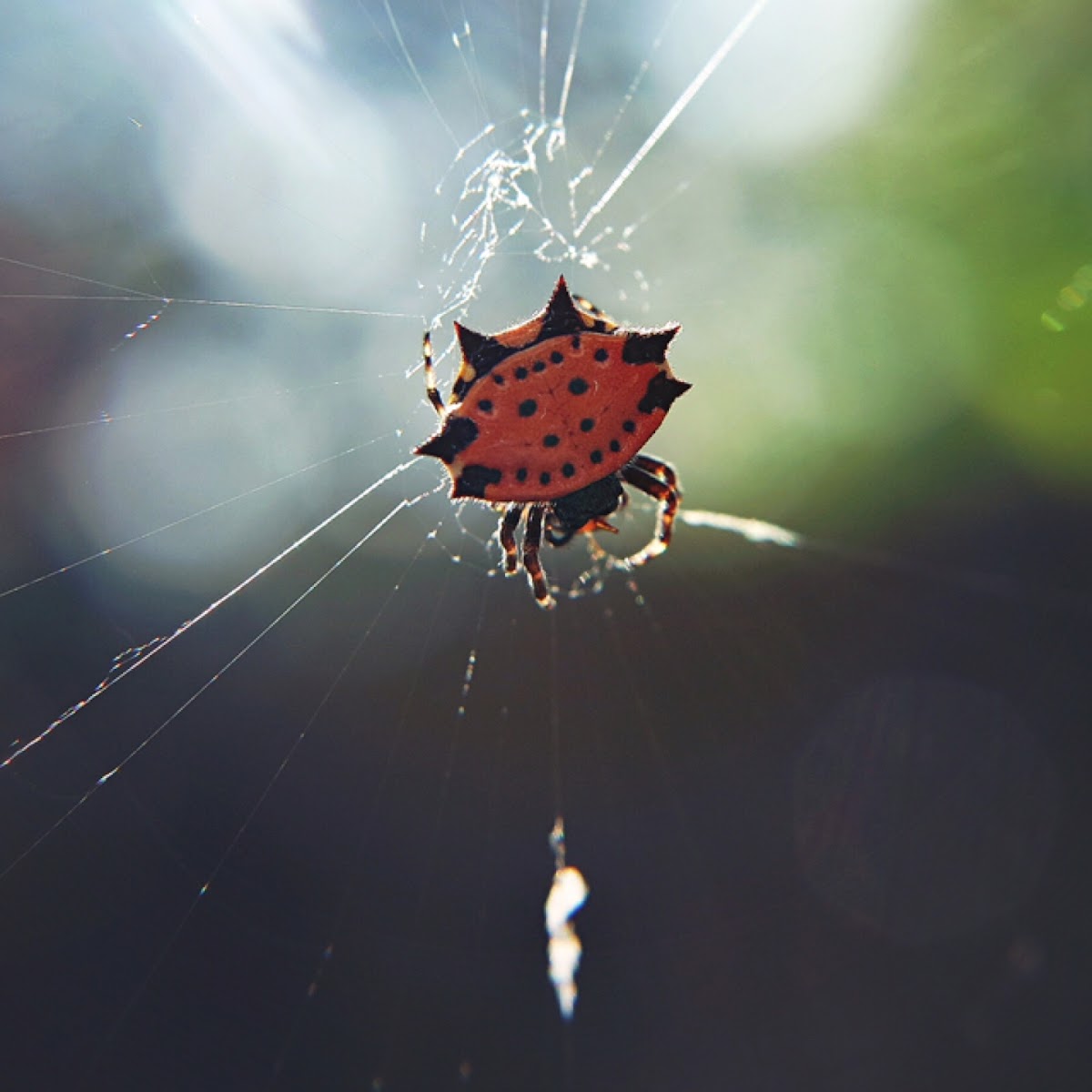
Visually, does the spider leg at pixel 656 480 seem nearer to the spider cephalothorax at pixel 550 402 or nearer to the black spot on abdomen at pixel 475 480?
the spider cephalothorax at pixel 550 402

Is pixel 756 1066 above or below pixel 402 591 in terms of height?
below

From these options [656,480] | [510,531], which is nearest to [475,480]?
[510,531]

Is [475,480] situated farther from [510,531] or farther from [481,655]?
[481,655]

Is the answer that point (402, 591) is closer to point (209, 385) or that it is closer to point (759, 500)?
point (209, 385)

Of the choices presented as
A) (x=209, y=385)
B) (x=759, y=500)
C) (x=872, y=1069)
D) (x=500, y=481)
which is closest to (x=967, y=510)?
(x=759, y=500)

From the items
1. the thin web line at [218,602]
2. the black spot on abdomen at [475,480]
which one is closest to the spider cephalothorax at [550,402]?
the black spot on abdomen at [475,480]

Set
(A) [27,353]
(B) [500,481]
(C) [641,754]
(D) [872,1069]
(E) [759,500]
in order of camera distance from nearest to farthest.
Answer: (B) [500,481]
(A) [27,353]
(D) [872,1069]
(C) [641,754]
(E) [759,500]

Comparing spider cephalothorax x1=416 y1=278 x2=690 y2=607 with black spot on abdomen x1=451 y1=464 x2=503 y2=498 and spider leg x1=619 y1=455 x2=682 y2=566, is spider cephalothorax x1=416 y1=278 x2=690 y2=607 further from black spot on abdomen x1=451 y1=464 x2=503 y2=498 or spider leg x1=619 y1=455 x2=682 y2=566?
spider leg x1=619 y1=455 x2=682 y2=566
